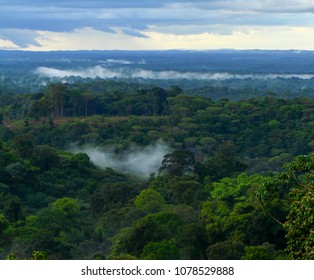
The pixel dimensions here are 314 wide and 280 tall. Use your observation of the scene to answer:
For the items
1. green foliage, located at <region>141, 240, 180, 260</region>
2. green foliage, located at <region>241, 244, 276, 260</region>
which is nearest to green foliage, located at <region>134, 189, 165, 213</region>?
green foliage, located at <region>141, 240, 180, 260</region>

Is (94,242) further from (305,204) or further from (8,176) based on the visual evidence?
(305,204)

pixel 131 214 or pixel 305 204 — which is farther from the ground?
pixel 305 204

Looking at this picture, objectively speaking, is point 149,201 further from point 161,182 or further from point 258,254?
point 258,254

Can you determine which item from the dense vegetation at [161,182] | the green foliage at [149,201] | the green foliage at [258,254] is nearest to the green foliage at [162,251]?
the dense vegetation at [161,182]

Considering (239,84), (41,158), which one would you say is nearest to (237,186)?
(41,158)

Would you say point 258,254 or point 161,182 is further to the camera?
point 161,182

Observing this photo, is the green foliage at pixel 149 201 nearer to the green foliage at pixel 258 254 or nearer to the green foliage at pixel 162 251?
the green foliage at pixel 162 251

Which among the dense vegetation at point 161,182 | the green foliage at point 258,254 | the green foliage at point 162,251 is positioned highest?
the green foliage at point 258,254

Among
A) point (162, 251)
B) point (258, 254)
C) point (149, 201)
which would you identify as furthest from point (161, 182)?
point (258, 254)

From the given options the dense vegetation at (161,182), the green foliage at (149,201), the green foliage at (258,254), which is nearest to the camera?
the green foliage at (258,254)
